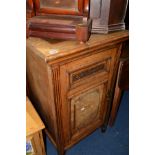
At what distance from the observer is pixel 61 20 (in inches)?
37.3

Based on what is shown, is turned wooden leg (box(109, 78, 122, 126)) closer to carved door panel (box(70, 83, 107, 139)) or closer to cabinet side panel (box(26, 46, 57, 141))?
carved door panel (box(70, 83, 107, 139))

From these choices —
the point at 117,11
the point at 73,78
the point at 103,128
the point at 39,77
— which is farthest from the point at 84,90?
the point at 103,128

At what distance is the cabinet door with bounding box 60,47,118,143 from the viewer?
1.01 metres

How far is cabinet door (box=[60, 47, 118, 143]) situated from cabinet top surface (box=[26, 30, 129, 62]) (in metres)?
0.08

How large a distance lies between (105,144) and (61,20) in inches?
46.3

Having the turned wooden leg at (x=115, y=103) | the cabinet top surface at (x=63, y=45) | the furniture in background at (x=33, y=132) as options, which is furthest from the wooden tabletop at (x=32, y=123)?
the turned wooden leg at (x=115, y=103)

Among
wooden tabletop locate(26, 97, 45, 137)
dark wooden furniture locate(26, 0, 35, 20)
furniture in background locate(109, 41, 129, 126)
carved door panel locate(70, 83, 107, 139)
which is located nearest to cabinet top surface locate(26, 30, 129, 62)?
A: dark wooden furniture locate(26, 0, 35, 20)

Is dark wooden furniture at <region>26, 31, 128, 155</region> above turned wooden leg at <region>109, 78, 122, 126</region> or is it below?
above

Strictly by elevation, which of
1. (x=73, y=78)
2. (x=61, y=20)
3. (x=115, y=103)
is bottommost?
(x=115, y=103)

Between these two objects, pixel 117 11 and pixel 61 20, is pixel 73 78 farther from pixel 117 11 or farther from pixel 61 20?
pixel 117 11

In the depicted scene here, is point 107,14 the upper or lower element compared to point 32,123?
upper

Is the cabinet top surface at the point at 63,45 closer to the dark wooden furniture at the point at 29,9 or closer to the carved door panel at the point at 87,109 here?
the dark wooden furniture at the point at 29,9

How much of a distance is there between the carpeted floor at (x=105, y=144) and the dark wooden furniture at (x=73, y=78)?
0.21 meters

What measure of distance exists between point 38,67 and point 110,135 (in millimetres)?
1058
